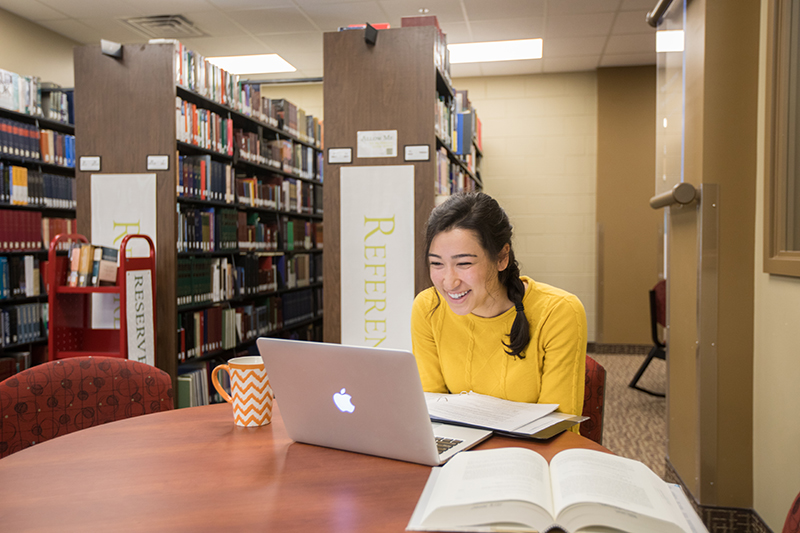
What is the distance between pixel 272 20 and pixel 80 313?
3075 mm

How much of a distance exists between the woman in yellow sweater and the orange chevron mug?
497 millimetres

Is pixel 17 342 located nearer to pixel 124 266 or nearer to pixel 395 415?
pixel 124 266

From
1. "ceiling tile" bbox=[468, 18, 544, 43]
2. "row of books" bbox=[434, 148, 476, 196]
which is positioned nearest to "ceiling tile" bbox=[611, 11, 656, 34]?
"ceiling tile" bbox=[468, 18, 544, 43]

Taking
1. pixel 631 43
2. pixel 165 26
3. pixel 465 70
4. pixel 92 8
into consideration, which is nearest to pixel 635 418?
pixel 631 43

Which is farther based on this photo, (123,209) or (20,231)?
(20,231)

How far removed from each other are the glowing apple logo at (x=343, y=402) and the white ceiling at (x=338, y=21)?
A: 4333mm

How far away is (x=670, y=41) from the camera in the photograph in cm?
256

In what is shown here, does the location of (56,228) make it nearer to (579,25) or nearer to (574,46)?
(579,25)

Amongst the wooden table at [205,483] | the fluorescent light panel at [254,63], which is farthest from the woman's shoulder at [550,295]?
the fluorescent light panel at [254,63]

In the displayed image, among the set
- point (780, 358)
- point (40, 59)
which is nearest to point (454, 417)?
point (780, 358)

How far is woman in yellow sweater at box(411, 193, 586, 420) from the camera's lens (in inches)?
52.6

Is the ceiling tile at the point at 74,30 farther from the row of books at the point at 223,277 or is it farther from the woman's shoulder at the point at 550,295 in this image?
the woman's shoulder at the point at 550,295

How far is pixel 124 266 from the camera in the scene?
290 cm

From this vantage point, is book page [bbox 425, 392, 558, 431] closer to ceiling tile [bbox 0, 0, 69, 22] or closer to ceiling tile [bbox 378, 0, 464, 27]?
ceiling tile [bbox 378, 0, 464, 27]
